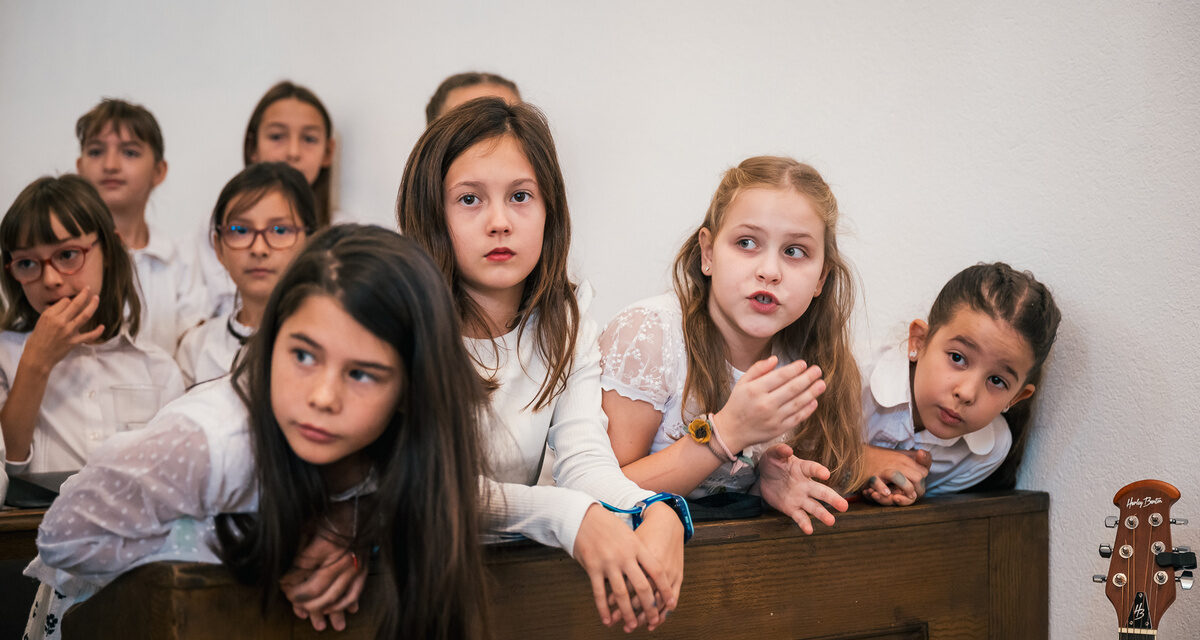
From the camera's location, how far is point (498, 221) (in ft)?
4.68

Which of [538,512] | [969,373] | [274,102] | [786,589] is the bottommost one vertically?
[786,589]

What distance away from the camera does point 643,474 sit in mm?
1500

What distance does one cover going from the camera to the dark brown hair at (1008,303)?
165 centimetres

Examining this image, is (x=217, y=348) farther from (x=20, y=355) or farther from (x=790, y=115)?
(x=790, y=115)

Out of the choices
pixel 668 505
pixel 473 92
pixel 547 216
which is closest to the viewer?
A: pixel 668 505

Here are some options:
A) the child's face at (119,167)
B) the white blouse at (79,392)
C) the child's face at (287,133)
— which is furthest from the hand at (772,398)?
the child's face at (287,133)

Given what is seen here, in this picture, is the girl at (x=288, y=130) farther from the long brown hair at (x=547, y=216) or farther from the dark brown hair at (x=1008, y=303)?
the dark brown hair at (x=1008, y=303)

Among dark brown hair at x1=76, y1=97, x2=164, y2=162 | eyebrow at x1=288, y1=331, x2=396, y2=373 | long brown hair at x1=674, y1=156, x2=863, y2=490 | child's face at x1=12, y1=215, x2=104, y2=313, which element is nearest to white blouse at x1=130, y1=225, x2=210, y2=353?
dark brown hair at x1=76, y1=97, x2=164, y2=162

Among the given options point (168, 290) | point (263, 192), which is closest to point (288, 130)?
point (168, 290)

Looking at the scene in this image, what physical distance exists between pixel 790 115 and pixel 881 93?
24 centimetres

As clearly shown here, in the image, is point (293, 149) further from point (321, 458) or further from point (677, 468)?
point (321, 458)

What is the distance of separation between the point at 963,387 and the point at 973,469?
204 mm

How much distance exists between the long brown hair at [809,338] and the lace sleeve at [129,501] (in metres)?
0.77

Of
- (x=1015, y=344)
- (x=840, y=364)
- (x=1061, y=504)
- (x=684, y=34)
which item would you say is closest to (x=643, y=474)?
(x=840, y=364)
